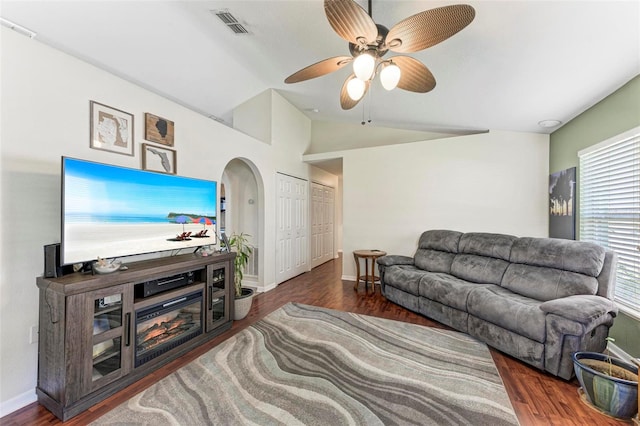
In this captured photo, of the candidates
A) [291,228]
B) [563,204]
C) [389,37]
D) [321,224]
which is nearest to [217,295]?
[291,228]

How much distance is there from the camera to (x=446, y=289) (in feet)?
10.1

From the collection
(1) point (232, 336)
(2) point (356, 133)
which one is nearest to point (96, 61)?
(1) point (232, 336)

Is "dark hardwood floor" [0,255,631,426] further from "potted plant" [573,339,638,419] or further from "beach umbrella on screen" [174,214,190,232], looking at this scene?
"beach umbrella on screen" [174,214,190,232]

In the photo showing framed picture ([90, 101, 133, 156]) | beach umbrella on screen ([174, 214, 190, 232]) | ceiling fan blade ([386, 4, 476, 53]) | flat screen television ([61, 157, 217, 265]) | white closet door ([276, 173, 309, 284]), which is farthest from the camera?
white closet door ([276, 173, 309, 284])

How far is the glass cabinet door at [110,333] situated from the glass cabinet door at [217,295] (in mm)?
762

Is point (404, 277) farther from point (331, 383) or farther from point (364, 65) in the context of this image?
point (364, 65)

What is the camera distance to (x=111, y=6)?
239 cm

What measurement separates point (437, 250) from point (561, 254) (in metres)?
1.47

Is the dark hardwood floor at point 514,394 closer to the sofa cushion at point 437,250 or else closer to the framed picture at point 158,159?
the sofa cushion at point 437,250

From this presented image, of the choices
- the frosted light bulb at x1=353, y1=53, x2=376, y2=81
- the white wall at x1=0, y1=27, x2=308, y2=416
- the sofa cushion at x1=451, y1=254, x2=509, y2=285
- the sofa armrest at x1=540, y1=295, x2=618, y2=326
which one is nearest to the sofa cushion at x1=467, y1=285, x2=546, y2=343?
the sofa armrest at x1=540, y1=295, x2=618, y2=326

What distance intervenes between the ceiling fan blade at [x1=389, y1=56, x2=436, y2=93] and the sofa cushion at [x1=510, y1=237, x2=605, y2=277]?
2220 millimetres

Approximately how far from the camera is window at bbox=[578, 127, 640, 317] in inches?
90.1

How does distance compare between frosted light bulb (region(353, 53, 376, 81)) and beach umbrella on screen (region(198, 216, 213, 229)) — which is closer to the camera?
frosted light bulb (region(353, 53, 376, 81))

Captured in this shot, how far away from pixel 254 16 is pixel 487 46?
215 cm
